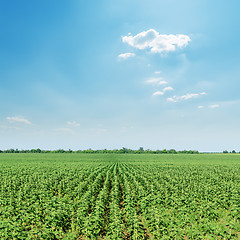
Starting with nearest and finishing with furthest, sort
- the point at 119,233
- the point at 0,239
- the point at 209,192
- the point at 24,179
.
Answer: the point at 0,239 → the point at 119,233 → the point at 209,192 → the point at 24,179

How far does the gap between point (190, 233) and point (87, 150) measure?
178293mm

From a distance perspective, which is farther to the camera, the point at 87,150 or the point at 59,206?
the point at 87,150

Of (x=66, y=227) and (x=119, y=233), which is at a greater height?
(x=119, y=233)

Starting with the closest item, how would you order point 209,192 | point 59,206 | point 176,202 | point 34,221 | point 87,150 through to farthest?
1. point 34,221
2. point 59,206
3. point 176,202
4. point 209,192
5. point 87,150

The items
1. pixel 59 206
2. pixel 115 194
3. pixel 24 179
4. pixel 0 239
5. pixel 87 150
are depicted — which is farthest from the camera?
pixel 87 150

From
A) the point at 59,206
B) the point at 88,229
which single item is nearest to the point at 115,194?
the point at 59,206

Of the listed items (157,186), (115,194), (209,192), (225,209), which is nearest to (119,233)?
(115,194)

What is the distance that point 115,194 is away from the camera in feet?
44.1

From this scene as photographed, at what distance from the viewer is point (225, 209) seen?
40.8ft

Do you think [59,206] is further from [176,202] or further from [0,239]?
[176,202]

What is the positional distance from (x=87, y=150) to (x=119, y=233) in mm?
178234

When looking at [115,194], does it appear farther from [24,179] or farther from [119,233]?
[24,179]

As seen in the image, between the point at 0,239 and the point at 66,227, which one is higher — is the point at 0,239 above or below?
above

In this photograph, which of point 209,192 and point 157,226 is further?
point 209,192
